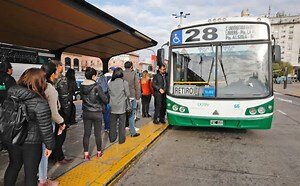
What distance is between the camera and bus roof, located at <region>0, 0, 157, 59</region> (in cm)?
479

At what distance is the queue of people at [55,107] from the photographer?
2703 millimetres

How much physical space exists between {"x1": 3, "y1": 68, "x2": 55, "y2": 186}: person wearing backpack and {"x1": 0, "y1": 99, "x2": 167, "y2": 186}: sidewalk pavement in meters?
0.87

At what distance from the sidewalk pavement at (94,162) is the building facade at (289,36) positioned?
115145mm

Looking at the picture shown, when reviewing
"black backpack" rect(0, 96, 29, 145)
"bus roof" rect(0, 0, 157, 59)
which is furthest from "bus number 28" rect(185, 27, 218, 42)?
"black backpack" rect(0, 96, 29, 145)

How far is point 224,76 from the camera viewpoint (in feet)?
21.2

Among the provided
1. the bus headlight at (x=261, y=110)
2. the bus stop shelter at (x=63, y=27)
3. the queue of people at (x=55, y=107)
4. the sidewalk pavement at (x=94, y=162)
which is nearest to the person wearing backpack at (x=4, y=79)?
the queue of people at (x=55, y=107)

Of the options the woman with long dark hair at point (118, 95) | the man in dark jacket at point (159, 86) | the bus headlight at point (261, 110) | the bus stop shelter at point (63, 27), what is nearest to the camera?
the bus stop shelter at point (63, 27)

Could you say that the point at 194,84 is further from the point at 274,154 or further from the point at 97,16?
the point at 97,16

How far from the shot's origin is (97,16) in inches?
216

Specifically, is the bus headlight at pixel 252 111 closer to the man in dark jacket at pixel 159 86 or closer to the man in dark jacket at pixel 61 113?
the man in dark jacket at pixel 159 86

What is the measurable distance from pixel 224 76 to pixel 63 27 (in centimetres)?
415

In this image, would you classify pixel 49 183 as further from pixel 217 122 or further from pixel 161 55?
pixel 161 55

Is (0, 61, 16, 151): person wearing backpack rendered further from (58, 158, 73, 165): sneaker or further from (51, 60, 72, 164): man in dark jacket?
(58, 158, 73, 165): sneaker

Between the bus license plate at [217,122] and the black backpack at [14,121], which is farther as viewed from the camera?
the bus license plate at [217,122]
